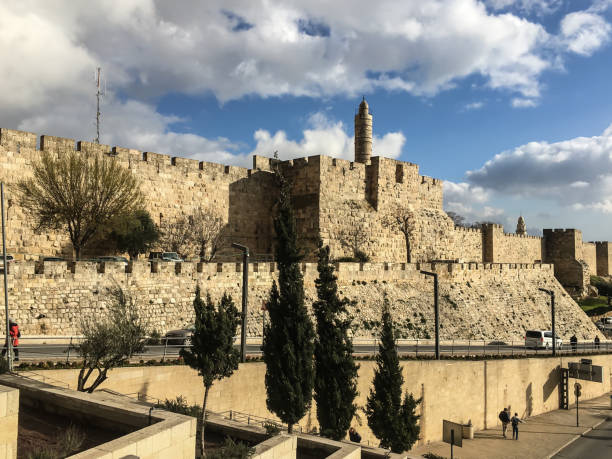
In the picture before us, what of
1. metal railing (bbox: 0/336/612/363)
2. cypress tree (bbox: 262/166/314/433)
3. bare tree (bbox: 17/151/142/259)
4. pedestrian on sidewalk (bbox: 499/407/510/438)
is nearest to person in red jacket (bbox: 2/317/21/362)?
metal railing (bbox: 0/336/612/363)

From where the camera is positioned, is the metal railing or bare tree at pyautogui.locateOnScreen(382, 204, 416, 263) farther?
bare tree at pyautogui.locateOnScreen(382, 204, 416, 263)

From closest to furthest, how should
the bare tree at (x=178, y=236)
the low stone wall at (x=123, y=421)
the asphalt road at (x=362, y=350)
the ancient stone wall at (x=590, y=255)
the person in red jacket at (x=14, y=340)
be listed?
the low stone wall at (x=123, y=421), the person in red jacket at (x=14, y=340), the asphalt road at (x=362, y=350), the bare tree at (x=178, y=236), the ancient stone wall at (x=590, y=255)

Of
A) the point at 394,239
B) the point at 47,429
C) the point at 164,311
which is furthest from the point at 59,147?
the point at 394,239

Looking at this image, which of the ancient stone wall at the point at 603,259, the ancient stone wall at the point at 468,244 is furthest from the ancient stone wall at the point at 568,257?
the ancient stone wall at the point at 468,244

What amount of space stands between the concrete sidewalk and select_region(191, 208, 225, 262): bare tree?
13.9 meters

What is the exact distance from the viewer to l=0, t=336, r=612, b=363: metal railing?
43.3ft

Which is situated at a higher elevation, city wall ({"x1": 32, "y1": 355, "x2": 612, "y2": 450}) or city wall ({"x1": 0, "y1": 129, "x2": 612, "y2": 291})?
city wall ({"x1": 0, "y1": 129, "x2": 612, "y2": 291})

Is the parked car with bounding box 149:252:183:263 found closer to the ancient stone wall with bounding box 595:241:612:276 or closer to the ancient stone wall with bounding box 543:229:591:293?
the ancient stone wall with bounding box 543:229:591:293

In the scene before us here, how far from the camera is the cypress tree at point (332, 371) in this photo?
1320 cm

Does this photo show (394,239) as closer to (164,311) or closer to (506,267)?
(506,267)

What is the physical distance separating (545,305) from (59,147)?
30169mm

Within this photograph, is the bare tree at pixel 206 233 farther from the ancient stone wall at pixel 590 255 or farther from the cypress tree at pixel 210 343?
the ancient stone wall at pixel 590 255

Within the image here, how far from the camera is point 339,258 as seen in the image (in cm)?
2719

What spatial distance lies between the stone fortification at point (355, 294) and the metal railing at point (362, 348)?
31.7 inches
